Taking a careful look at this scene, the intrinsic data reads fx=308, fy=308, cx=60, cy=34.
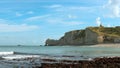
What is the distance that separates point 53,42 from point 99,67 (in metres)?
169

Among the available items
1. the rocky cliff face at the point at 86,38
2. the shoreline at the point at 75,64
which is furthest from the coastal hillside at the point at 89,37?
the shoreline at the point at 75,64

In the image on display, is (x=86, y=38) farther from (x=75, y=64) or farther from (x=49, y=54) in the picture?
(x=75, y=64)

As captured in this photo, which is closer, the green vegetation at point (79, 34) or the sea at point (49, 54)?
the sea at point (49, 54)

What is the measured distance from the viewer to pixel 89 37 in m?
146

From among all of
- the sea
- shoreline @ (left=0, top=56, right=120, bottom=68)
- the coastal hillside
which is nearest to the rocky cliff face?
the coastal hillside

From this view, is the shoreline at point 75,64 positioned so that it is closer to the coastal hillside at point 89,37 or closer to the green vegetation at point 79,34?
the coastal hillside at point 89,37

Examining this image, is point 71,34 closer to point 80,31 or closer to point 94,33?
point 80,31

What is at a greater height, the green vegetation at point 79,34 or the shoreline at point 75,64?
the green vegetation at point 79,34

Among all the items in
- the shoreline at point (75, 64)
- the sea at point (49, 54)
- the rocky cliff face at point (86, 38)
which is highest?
Result: the rocky cliff face at point (86, 38)

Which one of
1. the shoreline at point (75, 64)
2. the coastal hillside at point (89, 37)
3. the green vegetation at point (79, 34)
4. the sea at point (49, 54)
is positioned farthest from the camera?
the green vegetation at point (79, 34)

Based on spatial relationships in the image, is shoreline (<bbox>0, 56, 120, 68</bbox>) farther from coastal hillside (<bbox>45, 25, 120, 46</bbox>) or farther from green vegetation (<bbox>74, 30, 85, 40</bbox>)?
green vegetation (<bbox>74, 30, 85, 40</bbox>)

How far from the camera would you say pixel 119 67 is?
20.2 m

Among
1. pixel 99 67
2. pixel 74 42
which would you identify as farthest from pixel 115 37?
pixel 99 67

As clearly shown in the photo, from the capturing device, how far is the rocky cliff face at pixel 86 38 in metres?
143
